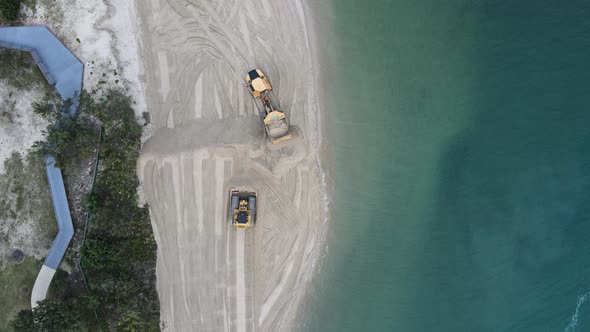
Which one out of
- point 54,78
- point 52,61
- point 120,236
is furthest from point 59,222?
point 52,61

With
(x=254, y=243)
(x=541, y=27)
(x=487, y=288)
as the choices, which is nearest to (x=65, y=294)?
(x=254, y=243)

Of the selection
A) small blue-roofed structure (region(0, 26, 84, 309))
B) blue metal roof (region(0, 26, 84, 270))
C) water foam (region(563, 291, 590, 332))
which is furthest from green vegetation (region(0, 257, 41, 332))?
water foam (region(563, 291, 590, 332))

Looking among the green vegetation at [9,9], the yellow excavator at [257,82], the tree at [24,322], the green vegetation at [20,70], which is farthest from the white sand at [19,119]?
the yellow excavator at [257,82]

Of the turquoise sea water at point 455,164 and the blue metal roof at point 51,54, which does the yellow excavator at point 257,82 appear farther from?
the blue metal roof at point 51,54

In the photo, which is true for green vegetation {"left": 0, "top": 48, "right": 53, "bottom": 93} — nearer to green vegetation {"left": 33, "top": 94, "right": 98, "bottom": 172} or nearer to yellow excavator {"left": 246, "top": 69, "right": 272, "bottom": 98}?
green vegetation {"left": 33, "top": 94, "right": 98, "bottom": 172}

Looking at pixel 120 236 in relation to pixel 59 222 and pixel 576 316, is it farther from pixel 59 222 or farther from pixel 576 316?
pixel 576 316

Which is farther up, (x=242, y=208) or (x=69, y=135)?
(x=69, y=135)

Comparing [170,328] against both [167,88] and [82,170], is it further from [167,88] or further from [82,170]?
[167,88]
